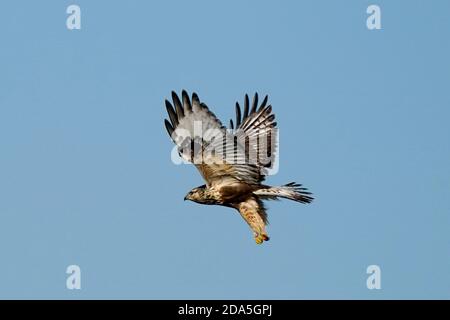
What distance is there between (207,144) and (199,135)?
0.62 feet

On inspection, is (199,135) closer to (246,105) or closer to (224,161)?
(224,161)

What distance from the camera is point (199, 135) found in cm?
2008

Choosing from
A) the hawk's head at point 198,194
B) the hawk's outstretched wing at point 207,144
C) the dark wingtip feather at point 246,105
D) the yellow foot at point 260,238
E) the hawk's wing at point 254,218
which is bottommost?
the yellow foot at point 260,238

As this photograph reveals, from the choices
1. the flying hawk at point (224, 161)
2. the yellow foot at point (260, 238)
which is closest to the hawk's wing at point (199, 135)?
the flying hawk at point (224, 161)

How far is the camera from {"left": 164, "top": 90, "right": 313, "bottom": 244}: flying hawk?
2006 centimetres

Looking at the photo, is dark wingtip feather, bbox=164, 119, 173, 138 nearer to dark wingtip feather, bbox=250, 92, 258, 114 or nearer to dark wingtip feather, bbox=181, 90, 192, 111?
dark wingtip feather, bbox=181, 90, 192, 111

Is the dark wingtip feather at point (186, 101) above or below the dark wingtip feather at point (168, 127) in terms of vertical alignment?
above

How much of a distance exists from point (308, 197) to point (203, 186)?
4.90 feet

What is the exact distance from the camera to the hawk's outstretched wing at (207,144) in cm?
2006

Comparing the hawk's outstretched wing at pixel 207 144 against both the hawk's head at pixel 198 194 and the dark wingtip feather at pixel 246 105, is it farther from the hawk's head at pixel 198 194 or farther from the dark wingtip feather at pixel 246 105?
the dark wingtip feather at pixel 246 105

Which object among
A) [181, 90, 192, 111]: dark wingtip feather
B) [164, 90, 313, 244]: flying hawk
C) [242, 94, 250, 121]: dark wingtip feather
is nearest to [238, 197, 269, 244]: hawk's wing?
[164, 90, 313, 244]: flying hawk

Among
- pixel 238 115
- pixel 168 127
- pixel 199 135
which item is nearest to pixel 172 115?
pixel 168 127
